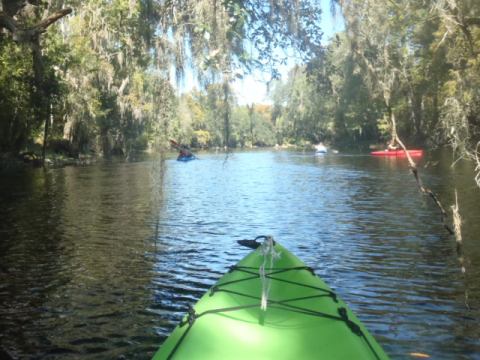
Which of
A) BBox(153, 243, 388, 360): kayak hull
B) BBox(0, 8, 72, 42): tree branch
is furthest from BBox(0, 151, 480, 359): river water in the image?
BBox(0, 8, 72, 42): tree branch

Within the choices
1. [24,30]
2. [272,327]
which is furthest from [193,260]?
[272,327]

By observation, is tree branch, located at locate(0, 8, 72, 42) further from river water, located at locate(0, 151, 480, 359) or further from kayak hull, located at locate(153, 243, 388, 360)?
kayak hull, located at locate(153, 243, 388, 360)

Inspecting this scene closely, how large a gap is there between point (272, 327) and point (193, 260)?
229 inches

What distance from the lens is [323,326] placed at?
4.65m

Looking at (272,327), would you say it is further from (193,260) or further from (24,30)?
(24,30)

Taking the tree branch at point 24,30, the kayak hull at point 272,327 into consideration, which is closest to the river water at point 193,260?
the kayak hull at point 272,327

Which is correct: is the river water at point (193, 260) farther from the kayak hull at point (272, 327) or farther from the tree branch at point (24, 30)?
the tree branch at point (24, 30)

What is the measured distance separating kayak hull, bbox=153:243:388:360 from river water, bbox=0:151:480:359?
126 cm

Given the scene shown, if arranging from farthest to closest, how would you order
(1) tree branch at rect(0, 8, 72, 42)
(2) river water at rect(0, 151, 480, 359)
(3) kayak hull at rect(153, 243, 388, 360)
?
(1) tree branch at rect(0, 8, 72, 42), (2) river water at rect(0, 151, 480, 359), (3) kayak hull at rect(153, 243, 388, 360)

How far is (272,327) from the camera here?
4574 millimetres

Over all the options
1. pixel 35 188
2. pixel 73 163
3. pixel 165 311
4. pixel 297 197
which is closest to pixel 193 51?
pixel 165 311

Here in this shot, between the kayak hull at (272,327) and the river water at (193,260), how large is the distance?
1263mm

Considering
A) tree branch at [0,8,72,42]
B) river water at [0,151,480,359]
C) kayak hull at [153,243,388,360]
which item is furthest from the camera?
tree branch at [0,8,72,42]

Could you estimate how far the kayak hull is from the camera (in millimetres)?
4098
